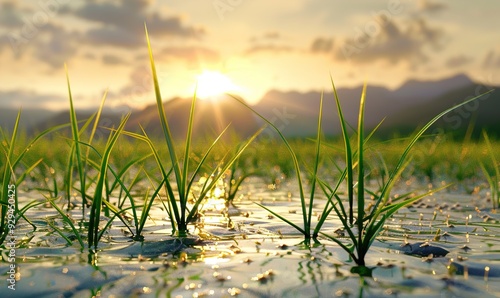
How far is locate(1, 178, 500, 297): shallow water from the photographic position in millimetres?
1559

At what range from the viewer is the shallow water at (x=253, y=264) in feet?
5.11

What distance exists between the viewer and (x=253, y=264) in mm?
1812

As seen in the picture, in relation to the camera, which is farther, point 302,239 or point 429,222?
point 429,222

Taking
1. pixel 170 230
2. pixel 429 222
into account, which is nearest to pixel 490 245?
pixel 429 222

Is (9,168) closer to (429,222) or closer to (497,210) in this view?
(429,222)

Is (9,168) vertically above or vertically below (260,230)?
above

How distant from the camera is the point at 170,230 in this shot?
250 centimetres

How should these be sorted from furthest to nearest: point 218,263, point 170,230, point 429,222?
point 429,222 < point 170,230 < point 218,263

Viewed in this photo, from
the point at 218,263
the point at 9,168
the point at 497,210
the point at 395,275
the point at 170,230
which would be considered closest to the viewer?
the point at 395,275

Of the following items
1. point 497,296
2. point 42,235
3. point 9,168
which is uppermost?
point 9,168

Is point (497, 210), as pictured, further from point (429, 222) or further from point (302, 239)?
point (302, 239)

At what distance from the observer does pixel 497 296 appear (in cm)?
151

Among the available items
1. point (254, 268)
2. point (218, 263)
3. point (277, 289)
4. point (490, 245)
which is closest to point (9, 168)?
point (218, 263)

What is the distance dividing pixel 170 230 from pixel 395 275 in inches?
45.3
